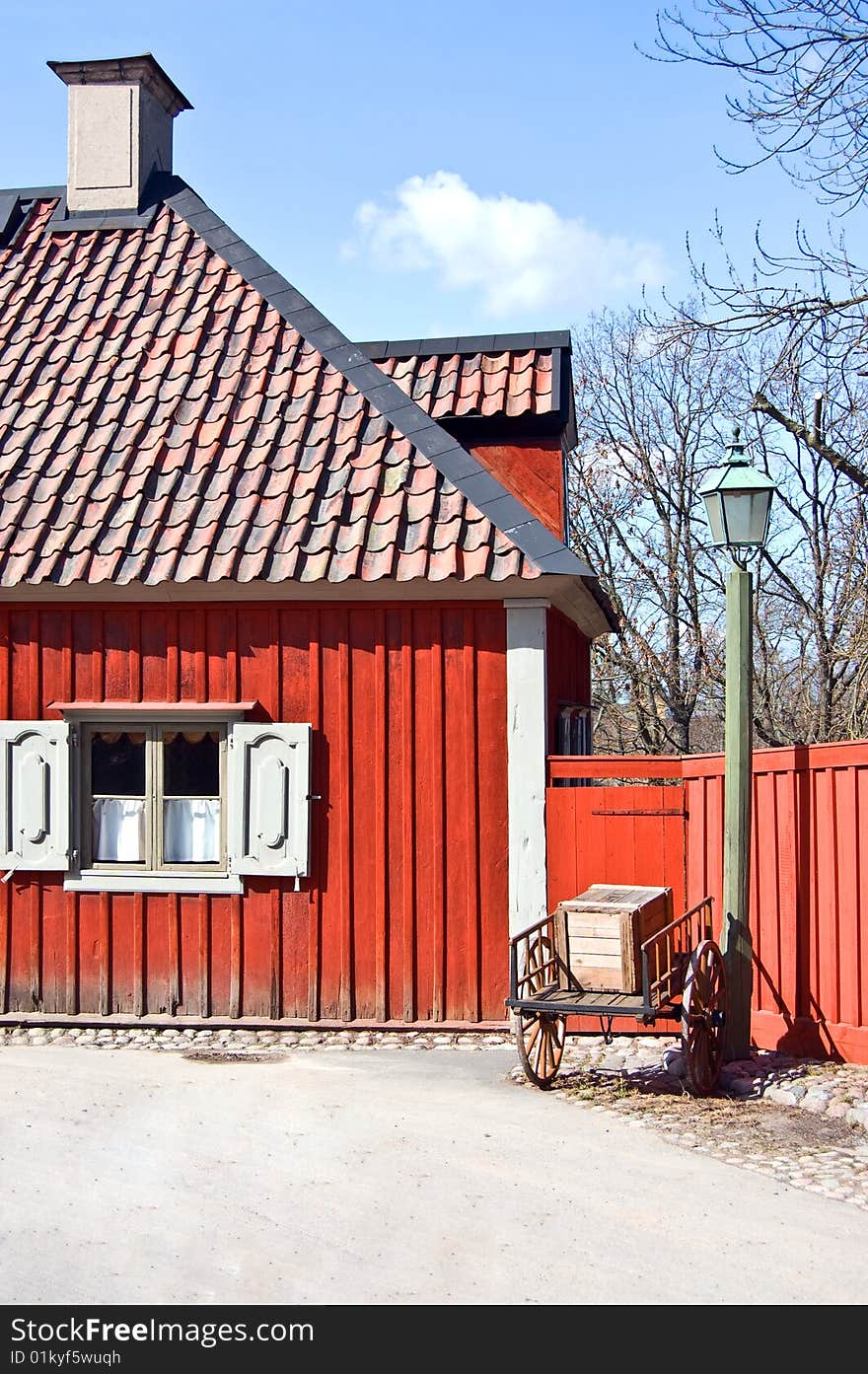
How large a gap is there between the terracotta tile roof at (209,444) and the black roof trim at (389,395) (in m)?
0.02

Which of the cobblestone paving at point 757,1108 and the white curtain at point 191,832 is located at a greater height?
the white curtain at point 191,832

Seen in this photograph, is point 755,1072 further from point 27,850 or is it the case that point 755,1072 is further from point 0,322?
point 0,322

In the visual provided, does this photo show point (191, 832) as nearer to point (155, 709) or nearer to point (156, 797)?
point (156, 797)

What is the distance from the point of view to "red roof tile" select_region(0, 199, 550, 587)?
970cm

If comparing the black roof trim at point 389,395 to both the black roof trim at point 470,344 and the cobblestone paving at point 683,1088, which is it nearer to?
the black roof trim at point 470,344

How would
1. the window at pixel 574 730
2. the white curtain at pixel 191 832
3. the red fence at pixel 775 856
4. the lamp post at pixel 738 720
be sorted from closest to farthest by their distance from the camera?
the red fence at pixel 775 856, the lamp post at pixel 738 720, the white curtain at pixel 191 832, the window at pixel 574 730

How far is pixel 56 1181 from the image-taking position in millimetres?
6289

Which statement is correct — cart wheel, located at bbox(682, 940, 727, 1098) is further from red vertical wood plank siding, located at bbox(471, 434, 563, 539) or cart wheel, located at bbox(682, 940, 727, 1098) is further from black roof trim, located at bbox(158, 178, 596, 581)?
red vertical wood plank siding, located at bbox(471, 434, 563, 539)

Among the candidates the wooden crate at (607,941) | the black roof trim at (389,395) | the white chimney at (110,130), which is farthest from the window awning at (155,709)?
the white chimney at (110,130)

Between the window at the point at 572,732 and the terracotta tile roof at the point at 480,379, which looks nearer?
the window at the point at 572,732

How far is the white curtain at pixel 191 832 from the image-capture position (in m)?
9.92

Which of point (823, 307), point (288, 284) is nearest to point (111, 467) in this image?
point (288, 284)
